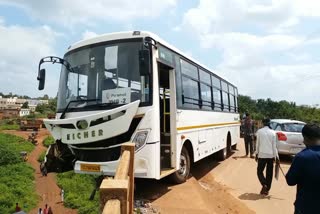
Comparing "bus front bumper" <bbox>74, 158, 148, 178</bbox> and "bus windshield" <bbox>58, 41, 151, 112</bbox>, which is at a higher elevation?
"bus windshield" <bbox>58, 41, 151, 112</bbox>

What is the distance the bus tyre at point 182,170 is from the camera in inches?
313

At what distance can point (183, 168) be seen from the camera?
27.2 feet

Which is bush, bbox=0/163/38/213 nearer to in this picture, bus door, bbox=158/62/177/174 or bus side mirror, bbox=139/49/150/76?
bus door, bbox=158/62/177/174

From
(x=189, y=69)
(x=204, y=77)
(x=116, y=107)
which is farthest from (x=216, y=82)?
(x=116, y=107)

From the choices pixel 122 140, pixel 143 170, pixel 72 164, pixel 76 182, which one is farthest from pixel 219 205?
pixel 76 182

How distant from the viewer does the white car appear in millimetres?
12922

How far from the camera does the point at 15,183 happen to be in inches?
576

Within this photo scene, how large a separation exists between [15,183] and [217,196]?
9996 millimetres

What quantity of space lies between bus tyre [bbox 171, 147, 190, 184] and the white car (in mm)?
6136

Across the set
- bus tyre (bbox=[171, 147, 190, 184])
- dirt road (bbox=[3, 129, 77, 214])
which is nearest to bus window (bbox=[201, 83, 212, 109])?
bus tyre (bbox=[171, 147, 190, 184])

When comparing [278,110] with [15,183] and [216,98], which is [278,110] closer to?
[216,98]

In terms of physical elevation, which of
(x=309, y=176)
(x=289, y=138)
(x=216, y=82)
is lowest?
(x=309, y=176)

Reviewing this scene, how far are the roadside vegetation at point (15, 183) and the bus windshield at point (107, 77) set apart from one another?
7.08 metres

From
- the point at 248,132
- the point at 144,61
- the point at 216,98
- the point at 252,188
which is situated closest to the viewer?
the point at 144,61
